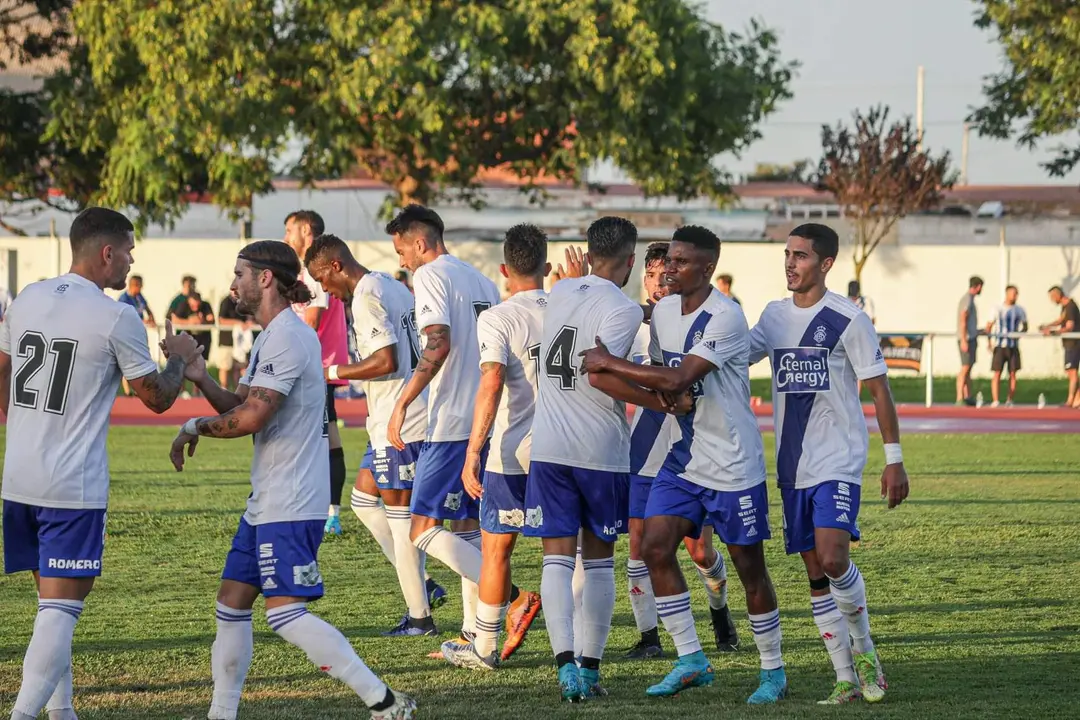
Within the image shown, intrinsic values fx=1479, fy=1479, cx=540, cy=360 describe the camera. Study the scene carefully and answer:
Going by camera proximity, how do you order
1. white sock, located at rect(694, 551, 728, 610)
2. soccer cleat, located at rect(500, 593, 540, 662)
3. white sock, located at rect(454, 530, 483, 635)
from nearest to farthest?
1. soccer cleat, located at rect(500, 593, 540, 662)
2. white sock, located at rect(454, 530, 483, 635)
3. white sock, located at rect(694, 551, 728, 610)

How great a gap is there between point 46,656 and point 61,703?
0.41 meters

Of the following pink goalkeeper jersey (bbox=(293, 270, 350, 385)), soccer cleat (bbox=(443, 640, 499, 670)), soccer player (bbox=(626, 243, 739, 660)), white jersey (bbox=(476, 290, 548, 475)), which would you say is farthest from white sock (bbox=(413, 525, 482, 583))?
pink goalkeeper jersey (bbox=(293, 270, 350, 385))

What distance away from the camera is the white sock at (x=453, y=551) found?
761cm

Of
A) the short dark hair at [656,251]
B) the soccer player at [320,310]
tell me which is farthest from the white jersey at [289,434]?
the soccer player at [320,310]

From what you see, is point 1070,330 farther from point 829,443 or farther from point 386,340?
point 829,443

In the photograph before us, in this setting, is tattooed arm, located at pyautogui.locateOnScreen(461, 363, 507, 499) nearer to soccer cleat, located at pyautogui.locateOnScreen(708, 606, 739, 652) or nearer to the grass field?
the grass field

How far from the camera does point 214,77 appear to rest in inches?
1114

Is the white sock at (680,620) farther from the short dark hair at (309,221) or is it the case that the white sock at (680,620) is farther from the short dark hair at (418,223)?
the short dark hair at (309,221)

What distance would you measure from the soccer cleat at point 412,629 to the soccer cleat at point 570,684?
1.68m

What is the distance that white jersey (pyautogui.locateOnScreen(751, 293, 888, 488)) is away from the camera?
653cm

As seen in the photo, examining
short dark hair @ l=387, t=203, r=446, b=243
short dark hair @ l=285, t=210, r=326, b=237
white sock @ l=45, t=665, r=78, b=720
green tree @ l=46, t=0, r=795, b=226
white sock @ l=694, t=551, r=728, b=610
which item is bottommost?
white sock @ l=45, t=665, r=78, b=720

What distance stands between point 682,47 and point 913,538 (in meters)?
19.5

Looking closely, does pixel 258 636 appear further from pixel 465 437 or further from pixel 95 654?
pixel 465 437

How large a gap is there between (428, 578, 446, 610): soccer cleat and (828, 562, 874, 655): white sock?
2787 millimetres
